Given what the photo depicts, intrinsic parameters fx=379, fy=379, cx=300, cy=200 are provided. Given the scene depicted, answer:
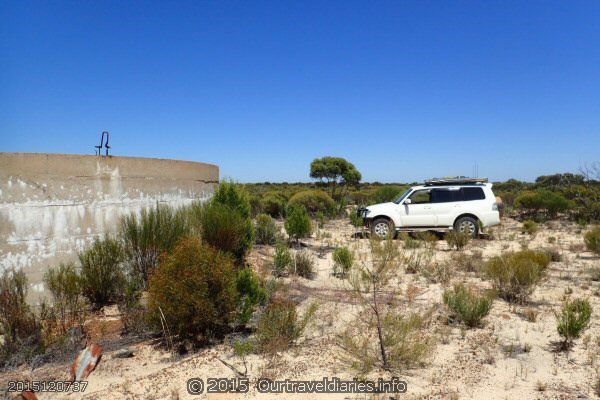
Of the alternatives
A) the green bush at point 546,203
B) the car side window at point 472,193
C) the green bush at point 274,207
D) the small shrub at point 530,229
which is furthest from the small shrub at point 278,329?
the green bush at point 546,203

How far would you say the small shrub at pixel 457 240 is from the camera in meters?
10.7

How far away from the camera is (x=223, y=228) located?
716 centimetres

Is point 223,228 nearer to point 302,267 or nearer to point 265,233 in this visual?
point 302,267

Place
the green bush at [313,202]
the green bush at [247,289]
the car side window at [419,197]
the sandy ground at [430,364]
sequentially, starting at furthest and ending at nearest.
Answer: the green bush at [313,202]
the car side window at [419,197]
the green bush at [247,289]
the sandy ground at [430,364]

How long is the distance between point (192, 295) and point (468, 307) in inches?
148

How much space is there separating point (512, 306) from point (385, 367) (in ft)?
10.1

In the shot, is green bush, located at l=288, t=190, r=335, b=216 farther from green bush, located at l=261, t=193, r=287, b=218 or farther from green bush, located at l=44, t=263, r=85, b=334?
green bush, located at l=44, t=263, r=85, b=334

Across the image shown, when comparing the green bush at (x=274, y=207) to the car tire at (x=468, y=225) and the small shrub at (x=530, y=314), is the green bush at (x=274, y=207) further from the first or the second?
the small shrub at (x=530, y=314)

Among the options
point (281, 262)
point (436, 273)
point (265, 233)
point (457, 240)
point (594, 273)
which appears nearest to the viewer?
point (594, 273)

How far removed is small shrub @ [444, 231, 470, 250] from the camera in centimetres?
1066

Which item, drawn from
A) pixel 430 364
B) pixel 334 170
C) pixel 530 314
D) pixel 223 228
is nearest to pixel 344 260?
pixel 223 228

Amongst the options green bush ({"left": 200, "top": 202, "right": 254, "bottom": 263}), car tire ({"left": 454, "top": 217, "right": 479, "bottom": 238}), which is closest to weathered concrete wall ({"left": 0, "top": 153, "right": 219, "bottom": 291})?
green bush ({"left": 200, "top": 202, "right": 254, "bottom": 263})

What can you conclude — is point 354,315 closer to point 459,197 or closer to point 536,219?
point 459,197

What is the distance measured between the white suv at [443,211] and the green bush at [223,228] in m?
5.95
